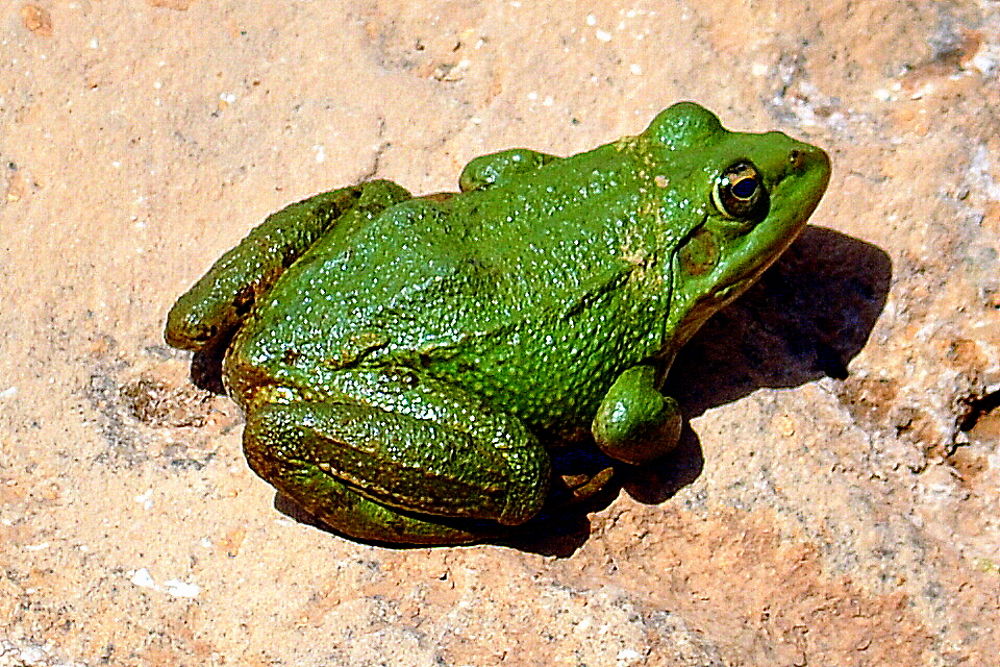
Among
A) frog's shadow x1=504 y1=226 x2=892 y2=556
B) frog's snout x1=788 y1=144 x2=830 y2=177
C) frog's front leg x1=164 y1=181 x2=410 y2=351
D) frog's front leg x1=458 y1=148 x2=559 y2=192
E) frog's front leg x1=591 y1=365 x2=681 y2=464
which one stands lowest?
frog's shadow x1=504 y1=226 x2=892 y2=556

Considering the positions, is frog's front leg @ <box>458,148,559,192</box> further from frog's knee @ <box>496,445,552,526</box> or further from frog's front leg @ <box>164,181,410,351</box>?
frog's knee @ <box>496,445,552,526</box>

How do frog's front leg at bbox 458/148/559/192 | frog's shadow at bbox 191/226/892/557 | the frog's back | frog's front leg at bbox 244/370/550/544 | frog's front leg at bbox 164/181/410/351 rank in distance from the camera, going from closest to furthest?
frog's front leg at bbox 244/370/550/544 → the frog's back → frog's front leg at bbox 164/181/410/351 → frog's shadow at bbox 191/226/892/557 → frog's front leg at bbox 458/148/559/192

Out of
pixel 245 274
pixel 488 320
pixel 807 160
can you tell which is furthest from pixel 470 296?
pixel 807 160

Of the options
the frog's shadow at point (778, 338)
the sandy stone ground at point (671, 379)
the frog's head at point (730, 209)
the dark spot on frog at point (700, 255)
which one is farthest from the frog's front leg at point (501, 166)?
the frog's shadow at point (778, 338)

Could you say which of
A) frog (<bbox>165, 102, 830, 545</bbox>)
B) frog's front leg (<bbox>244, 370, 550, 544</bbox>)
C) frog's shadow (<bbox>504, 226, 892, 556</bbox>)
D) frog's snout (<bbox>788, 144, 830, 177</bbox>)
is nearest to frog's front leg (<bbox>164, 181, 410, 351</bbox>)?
frog (<bbox>165, 102, 830, 545</bbox>)

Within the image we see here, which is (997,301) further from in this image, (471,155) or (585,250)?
(471,155)

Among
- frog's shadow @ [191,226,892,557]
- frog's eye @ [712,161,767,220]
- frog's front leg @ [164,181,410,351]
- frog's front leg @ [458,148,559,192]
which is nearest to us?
frog's eye @ [712,161,767,220]

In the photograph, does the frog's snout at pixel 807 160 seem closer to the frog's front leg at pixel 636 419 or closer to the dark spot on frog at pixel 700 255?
the dark spot on frog at pixel 700 255

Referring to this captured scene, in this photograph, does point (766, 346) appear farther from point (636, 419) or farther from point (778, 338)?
point (636, 419)
